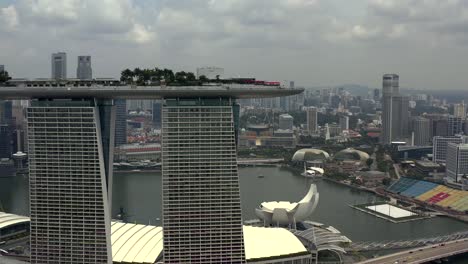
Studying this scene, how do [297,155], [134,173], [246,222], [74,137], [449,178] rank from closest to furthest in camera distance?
[74,137]
[246,222]
[449,178]
[134,173]
[297,155]

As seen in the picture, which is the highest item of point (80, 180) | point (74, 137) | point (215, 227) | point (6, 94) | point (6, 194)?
point (6, 94)

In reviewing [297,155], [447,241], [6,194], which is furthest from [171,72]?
[297,155]

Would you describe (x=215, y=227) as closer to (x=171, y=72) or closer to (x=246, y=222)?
(x=171, y=72)

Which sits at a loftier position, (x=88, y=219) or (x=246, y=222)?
(x=88, y=219)

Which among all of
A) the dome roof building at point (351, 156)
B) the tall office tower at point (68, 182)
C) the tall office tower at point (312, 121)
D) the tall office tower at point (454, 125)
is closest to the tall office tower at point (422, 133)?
the tall office tower at point (454, 125)

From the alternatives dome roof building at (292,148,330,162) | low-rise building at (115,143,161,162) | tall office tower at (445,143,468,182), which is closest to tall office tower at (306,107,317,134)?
dome roof building at (292,148,330,162)

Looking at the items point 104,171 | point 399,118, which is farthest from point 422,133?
point 104,171
